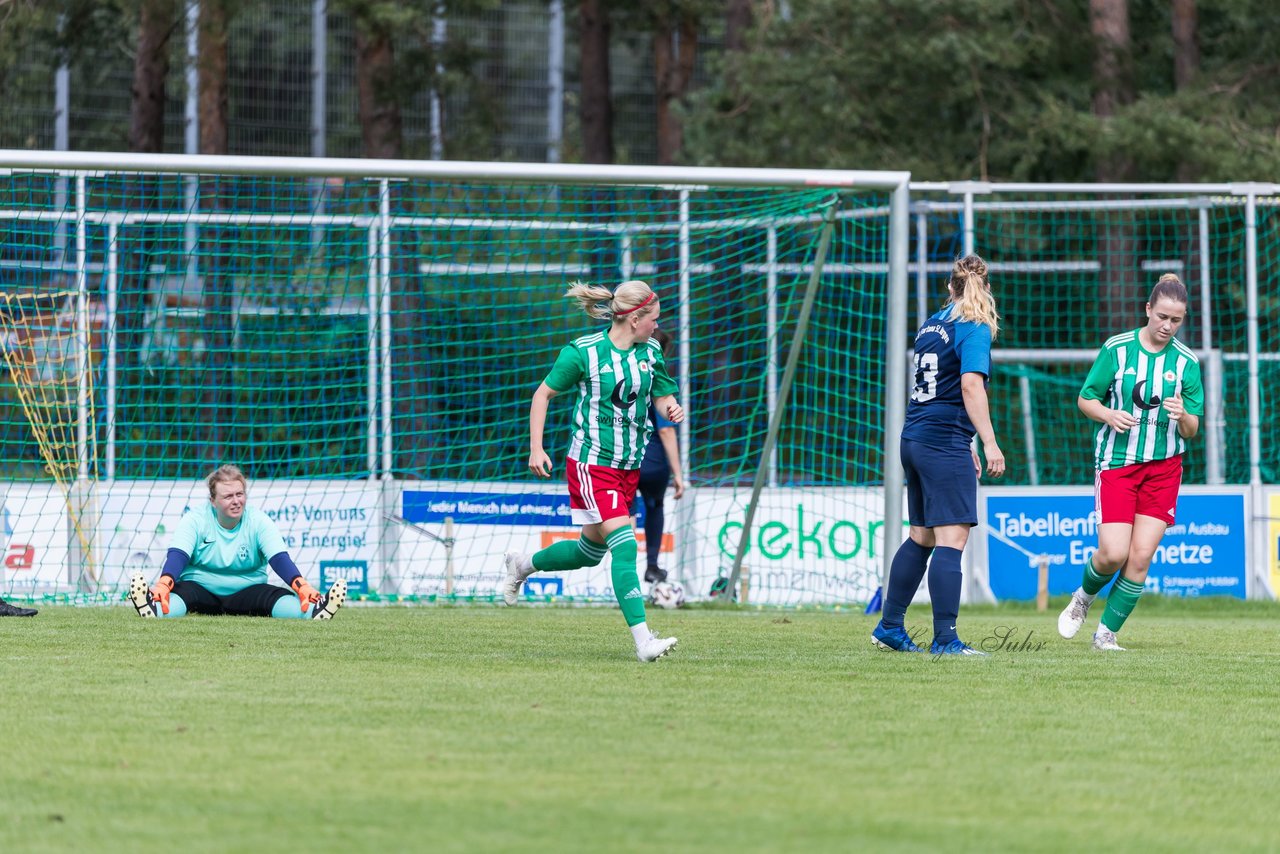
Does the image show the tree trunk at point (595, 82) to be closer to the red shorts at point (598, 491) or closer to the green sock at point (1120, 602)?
the green sock at point (1120, 602)

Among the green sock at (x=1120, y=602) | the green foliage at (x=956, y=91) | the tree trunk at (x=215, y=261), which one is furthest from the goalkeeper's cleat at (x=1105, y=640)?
the green foliage at (x=956, y=91)

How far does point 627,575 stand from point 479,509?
19.4 feet

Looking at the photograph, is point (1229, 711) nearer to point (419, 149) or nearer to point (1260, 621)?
point (1260, 621)

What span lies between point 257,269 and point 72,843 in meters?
12.8

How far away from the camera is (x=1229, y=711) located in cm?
638

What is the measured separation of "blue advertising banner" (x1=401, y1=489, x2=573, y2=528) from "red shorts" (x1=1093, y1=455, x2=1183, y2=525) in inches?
A: 227

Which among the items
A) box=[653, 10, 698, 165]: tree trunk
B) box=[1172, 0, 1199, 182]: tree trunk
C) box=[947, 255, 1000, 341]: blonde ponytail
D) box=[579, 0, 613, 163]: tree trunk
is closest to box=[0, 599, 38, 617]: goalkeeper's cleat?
box=[947, 255, 1000, 341]: blonde ponytail

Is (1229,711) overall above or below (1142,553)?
below

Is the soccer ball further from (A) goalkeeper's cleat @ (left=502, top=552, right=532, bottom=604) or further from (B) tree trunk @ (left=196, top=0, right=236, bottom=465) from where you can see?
(B) tree trunk @ (left=196, top=0, right=236, bottom=465)

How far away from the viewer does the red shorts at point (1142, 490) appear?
7.99 metres

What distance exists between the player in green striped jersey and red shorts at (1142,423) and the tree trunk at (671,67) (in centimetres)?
1797

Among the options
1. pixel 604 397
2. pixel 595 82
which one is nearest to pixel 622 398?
pixel 604 397

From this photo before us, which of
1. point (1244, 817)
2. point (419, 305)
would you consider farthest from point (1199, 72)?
point (1244, 817)

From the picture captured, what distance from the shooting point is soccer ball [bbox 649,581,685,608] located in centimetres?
1129
